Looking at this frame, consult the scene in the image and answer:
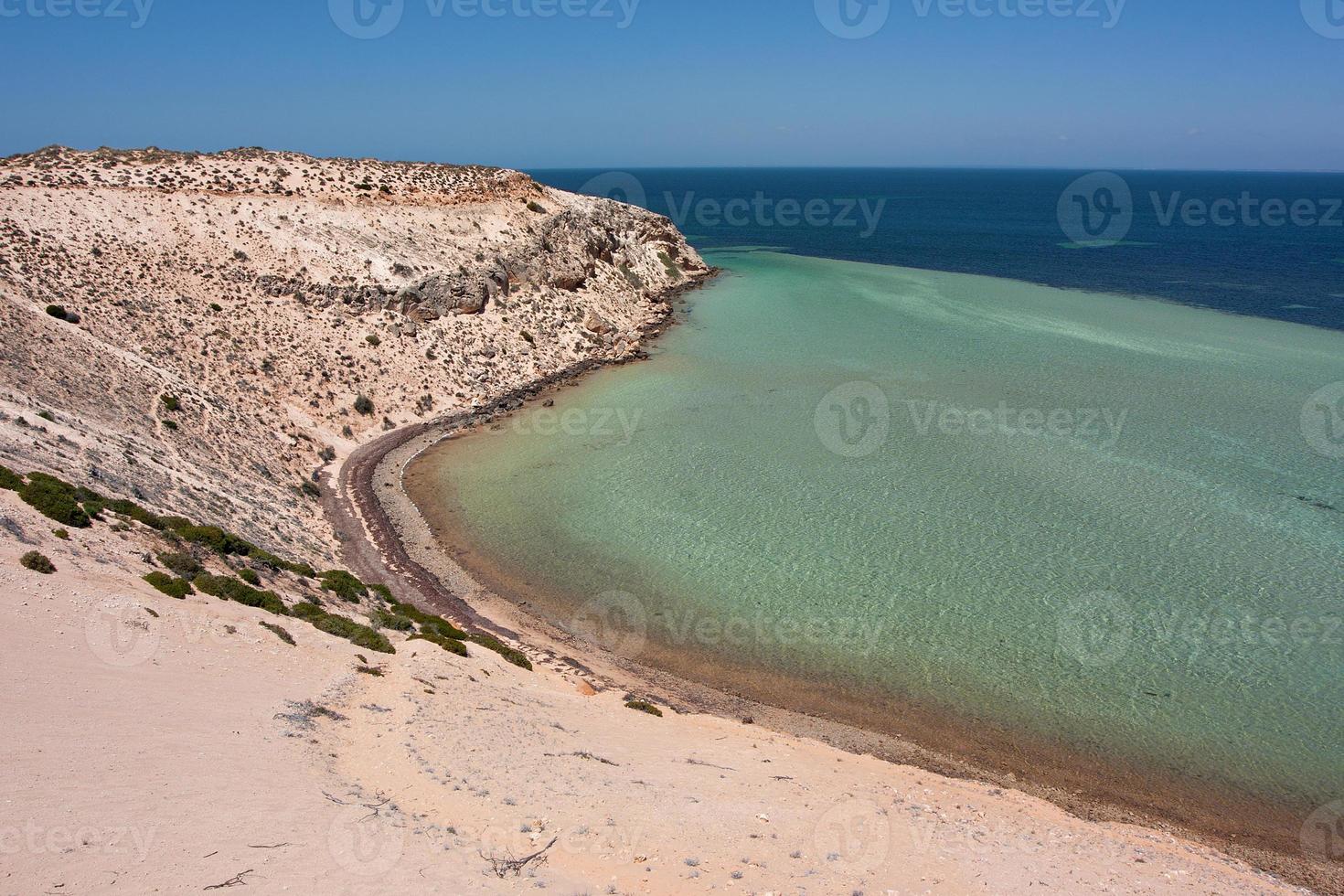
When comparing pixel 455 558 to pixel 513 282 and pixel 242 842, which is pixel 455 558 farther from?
pixel 513 282

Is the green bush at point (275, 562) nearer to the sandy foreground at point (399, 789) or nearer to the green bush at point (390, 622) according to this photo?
the green bush at point (390, 622)

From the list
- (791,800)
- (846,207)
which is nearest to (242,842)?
(791,800)

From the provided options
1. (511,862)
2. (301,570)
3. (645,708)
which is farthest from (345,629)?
(511,862)

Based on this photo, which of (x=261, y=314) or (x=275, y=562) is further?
(x=261, y=314)

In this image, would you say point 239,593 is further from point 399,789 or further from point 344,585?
point 399,789

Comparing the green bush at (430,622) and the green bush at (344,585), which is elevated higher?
the green bush at (344,585)

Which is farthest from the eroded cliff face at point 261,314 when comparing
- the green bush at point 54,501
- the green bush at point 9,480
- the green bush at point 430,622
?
the green bush at point 430,622

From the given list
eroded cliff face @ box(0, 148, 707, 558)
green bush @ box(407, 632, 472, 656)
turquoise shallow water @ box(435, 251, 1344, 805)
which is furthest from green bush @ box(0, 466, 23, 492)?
turquoise shallow water @ box(435, 251, 1344, 805)
